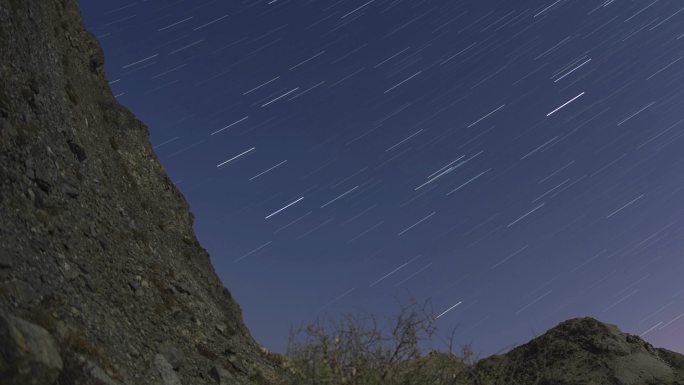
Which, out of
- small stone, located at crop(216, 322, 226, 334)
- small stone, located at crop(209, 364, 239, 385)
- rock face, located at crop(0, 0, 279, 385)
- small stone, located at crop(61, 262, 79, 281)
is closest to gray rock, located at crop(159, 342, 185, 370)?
rock face, located at crop(0, 0, 279, 385)

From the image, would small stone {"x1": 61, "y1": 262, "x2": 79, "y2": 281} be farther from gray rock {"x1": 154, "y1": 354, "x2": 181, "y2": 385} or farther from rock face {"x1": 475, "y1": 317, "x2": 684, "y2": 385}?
rock face {"x1": 475, "y1": 317, "x2": 684, "y2": 385}

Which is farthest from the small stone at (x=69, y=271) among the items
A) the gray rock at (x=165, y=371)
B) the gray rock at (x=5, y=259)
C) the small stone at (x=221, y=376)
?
the small stone at (x=221, y=376)

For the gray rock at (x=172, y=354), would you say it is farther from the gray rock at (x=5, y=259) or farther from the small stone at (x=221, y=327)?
the gray rock at (x=5, y=259)

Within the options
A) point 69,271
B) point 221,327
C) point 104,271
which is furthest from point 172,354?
point 221,327

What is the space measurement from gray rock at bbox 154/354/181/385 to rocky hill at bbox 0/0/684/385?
53mm

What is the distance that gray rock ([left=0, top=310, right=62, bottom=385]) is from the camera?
9.38m

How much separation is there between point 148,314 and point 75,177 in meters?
5.74

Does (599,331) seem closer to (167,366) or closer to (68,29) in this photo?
(167,366)

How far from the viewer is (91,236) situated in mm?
20156

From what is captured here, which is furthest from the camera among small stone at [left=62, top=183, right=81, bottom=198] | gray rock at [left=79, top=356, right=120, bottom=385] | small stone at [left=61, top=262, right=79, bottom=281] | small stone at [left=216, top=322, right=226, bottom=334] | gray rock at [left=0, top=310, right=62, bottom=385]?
small stone at [left=216, top=322, right=226, bottom=334]

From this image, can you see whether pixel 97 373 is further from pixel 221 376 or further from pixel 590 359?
pixel 590 359

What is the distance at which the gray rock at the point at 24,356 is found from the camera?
938 cm

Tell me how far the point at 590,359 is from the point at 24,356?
23734 millimetres

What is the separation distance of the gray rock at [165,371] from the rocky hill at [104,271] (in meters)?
0.05
